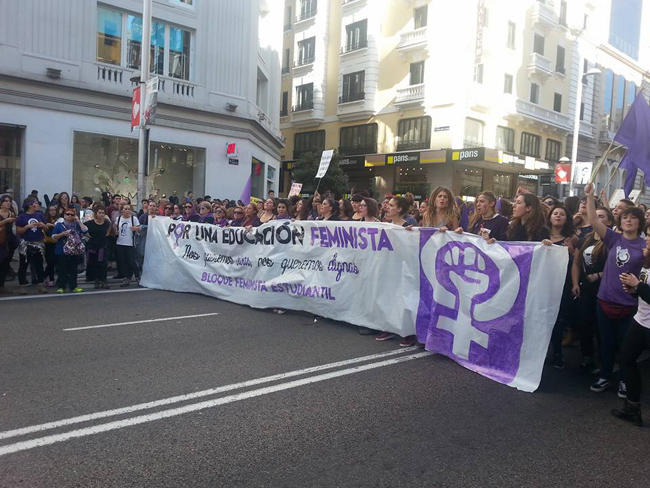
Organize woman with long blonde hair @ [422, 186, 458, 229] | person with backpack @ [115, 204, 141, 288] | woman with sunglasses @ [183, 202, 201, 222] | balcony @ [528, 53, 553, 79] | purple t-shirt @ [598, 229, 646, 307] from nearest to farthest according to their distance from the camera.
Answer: purple t-shirt @ [598, 229, 646, 307] < woman with long blonde hair @ [422, 186, 458, 229] < person with backpack @ [115, 204, 141, 288] < woman with sunglasses @ [183, 202, 201, 222] < balcony @ [528, 53, 553, 79]

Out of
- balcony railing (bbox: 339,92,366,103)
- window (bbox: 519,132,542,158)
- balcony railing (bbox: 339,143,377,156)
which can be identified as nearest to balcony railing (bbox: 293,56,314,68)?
balcony railing (bbox: 339,92,366,103)

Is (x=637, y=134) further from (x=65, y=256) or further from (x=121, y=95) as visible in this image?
(x=121, y=95)

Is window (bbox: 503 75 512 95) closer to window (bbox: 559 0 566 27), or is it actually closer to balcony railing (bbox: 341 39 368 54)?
window (bbox: 559 0 566 27)

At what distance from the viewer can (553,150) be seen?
3575 centimetres

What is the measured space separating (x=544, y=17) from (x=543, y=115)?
234 inches

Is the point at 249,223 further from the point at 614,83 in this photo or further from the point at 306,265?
the point at 614,83

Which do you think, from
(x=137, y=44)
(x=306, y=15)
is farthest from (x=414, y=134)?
(x=137, y=44)

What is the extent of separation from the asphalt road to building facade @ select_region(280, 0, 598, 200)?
78.1 ft

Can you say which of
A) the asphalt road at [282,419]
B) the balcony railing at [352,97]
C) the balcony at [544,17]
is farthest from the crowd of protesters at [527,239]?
the balcony at [544,17]

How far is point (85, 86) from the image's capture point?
1730 cm

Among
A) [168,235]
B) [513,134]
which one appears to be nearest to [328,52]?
[513,134]

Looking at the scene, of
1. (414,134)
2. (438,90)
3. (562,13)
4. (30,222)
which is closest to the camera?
(30,222)

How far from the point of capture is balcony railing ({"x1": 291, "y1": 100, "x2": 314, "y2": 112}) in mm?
37656

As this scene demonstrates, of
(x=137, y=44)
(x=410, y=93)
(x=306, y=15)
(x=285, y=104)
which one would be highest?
(x=306, y=15)
